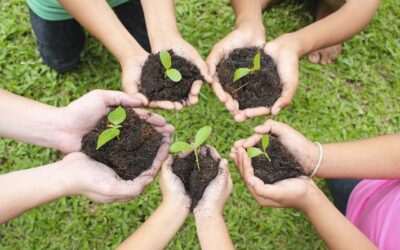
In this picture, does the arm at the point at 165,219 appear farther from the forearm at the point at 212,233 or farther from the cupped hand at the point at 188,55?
the cupped hand at the point at 188,55

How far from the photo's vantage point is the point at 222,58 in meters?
2.29

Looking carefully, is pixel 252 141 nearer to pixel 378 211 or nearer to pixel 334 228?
pixel 334 228

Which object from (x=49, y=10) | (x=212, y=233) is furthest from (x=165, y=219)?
(x=49, y=10)

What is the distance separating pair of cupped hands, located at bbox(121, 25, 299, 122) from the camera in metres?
2.13

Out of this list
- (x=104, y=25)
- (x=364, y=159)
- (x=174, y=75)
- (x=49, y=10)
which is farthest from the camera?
(x=49, y=10)

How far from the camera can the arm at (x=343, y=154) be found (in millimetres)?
1909

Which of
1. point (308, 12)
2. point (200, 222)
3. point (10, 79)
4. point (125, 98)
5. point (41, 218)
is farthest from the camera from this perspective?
point (308, 12)

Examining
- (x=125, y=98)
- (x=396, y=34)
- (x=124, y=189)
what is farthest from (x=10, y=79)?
(x=396, y=34)

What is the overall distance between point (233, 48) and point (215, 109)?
0.64 m

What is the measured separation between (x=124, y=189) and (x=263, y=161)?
2.16 ft

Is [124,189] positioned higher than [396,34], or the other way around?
[124,189]

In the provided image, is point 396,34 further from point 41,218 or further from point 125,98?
point 41,218

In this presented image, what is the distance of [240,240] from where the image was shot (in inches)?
99.3

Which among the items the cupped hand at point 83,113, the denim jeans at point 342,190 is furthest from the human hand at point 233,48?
the denim jeans at point 342,190
